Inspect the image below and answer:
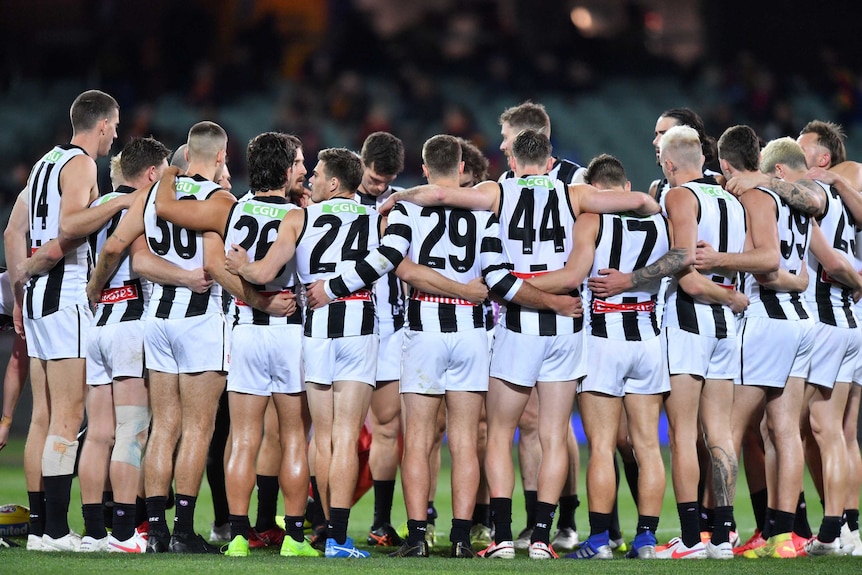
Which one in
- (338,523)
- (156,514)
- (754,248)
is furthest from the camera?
(754,248)

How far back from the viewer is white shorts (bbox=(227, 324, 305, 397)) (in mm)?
6668

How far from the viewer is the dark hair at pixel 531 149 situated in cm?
685

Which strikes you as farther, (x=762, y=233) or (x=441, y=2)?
(x=441, y=2)

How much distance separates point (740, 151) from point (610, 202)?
1125 mm

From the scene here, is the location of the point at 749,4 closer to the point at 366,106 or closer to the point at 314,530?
the point at 366,106

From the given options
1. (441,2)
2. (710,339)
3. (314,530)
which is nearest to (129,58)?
(441,2)

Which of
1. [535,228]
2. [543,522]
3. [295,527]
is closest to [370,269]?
[535,228]

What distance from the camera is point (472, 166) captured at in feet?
27.0

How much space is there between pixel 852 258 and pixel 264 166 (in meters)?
4.00

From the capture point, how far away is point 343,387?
6570 millimetres

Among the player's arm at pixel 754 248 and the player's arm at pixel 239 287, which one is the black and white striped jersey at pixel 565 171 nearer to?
the player's arm at pixel 754 248

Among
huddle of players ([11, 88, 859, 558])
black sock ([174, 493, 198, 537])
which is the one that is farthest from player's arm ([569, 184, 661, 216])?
black sock ([174, 493, 198, 537])

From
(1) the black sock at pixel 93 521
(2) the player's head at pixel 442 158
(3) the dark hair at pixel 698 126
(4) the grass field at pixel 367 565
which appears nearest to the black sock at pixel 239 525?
(4) the grass field at pixel 367 565

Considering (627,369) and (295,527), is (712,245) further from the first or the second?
(295,527)
